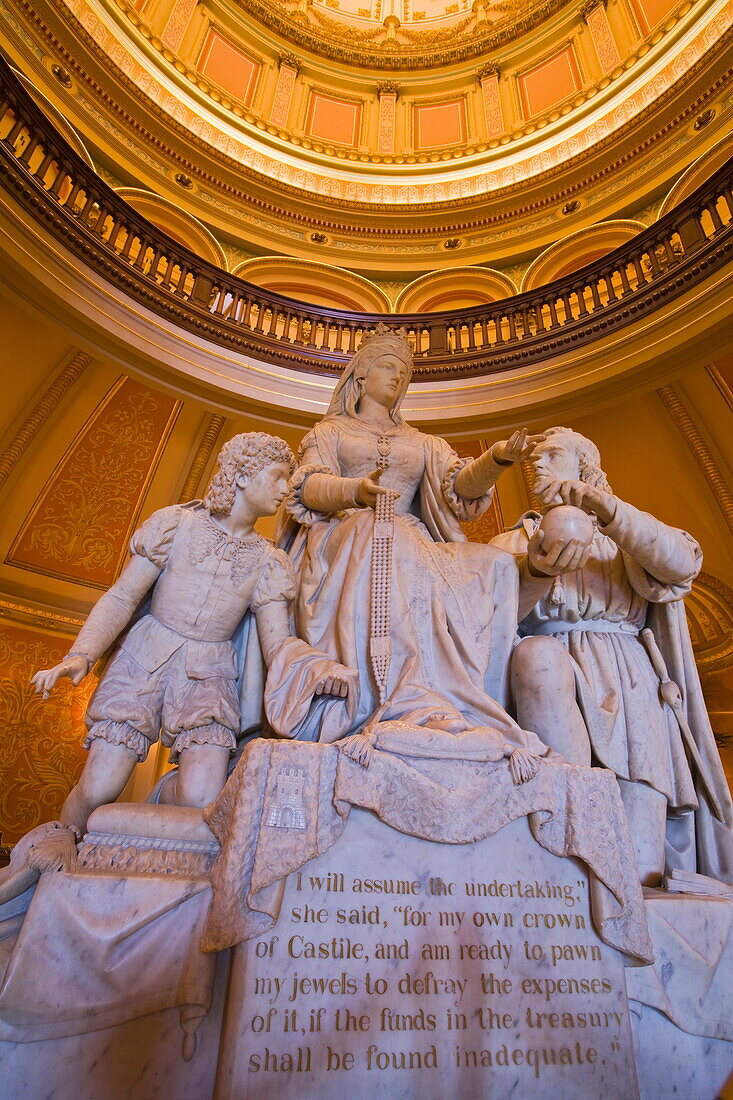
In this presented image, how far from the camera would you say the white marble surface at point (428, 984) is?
3.98ft

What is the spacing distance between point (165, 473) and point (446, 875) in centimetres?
627

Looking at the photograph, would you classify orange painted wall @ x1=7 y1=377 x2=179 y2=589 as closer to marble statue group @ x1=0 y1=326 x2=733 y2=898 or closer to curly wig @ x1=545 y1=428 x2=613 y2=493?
marble statue group @ x1=0 y1=326 x2=733 y2=898

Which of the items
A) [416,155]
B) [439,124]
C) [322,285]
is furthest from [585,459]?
[439,124]

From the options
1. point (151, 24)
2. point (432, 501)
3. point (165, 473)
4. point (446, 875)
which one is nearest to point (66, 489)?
point (165, 473)

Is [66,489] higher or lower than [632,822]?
higher

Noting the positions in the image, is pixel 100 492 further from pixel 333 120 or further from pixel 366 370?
pixel 333 120

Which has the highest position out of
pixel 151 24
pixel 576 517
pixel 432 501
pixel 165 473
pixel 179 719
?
pixel 151 24

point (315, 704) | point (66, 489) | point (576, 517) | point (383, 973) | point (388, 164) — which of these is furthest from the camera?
point (388, 164)

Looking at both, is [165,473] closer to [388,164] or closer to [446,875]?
[446,875]

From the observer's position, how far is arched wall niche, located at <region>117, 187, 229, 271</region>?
991cm

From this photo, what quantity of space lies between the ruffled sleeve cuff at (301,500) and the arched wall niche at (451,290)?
29.6 feet

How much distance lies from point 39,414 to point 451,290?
Result: 7341 mm

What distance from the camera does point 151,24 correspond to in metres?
11.3

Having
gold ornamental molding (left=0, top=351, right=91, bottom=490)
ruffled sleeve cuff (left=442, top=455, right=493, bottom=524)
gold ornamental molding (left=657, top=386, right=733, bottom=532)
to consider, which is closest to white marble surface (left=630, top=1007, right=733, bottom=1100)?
ruffled sleeve cuff (left=442, top=455, right=493, bottom=524)
